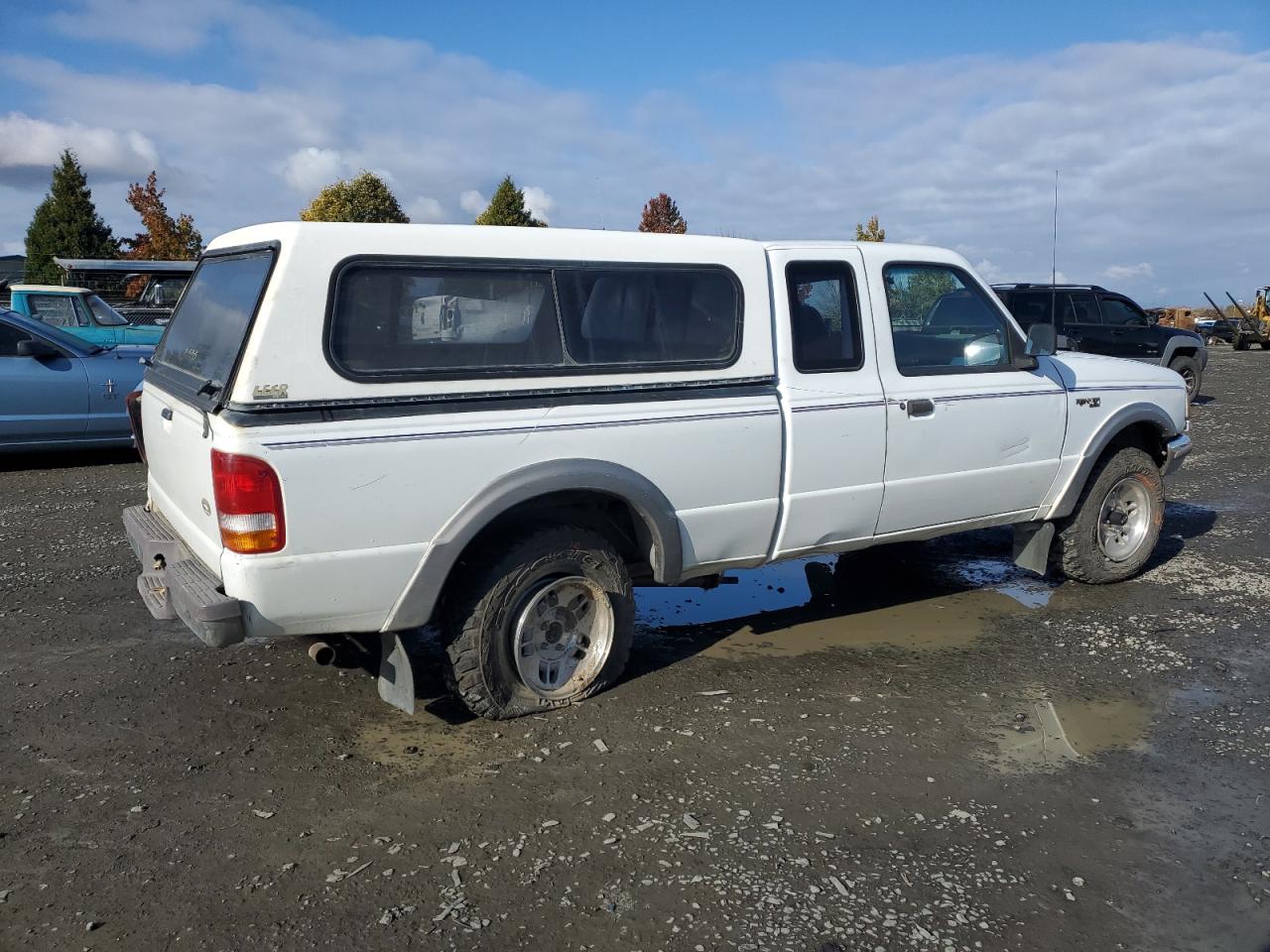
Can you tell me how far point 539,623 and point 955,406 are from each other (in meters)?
2.45

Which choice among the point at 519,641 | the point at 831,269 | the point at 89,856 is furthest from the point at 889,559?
the point at 89,856

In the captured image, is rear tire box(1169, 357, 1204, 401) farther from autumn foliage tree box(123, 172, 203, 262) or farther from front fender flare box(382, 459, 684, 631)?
autumn foliage tree box(123, 172, 203, 262)

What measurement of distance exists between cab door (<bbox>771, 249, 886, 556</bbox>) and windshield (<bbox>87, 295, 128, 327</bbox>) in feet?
38.4

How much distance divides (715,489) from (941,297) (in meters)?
1.87

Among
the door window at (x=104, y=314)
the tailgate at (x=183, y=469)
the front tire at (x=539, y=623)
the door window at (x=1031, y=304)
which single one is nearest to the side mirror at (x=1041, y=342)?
the front tire at (x=539, y=623)

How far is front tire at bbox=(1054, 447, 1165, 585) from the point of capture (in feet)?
20.5

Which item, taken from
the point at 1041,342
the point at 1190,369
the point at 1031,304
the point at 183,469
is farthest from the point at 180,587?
the point at 1190,369

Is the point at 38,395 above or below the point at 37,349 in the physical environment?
below

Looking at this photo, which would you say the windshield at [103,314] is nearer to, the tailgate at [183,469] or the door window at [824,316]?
the tailgate at [183,469]

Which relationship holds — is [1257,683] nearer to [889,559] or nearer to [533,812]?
[889,559]

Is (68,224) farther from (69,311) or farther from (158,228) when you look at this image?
(69,311)

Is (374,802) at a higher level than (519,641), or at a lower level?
lower

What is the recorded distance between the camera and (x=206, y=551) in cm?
396

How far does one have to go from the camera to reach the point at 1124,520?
6.52 metres
